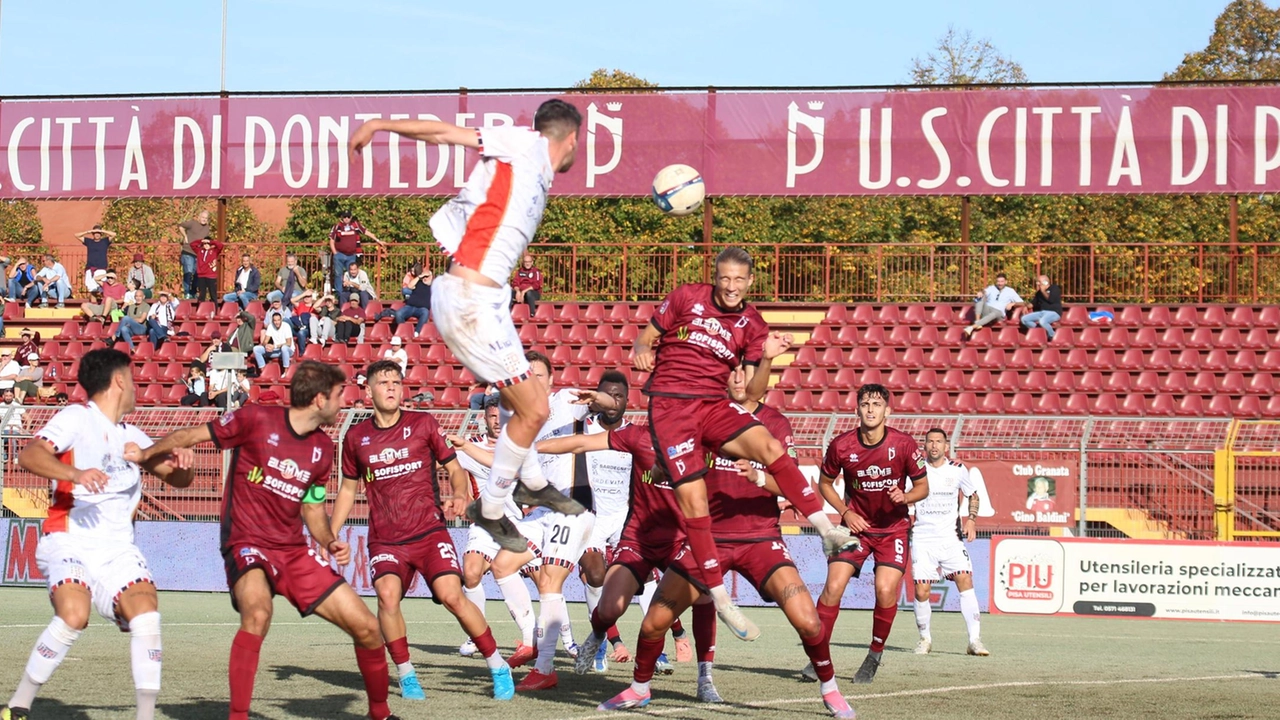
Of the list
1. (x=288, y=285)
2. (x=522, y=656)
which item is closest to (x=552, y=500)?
(x=522, y=656)

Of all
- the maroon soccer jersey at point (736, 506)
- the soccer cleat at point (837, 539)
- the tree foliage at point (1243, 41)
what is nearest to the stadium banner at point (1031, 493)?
the maroon soccer jersey at point (736, 506)

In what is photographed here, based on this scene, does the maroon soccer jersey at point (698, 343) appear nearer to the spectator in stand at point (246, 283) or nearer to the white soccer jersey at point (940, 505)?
the white soccer jersey at point (940, 505)

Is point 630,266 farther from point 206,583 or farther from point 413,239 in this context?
point 413,239

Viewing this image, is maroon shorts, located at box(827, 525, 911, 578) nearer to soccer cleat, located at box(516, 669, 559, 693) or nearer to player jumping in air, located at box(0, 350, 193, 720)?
soccer cleat, located at box(516, 669, 559, 693)

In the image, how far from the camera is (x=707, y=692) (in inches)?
365

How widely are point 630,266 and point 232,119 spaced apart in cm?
959

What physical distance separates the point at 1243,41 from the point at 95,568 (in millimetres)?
58834

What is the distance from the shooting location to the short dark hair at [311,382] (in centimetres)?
764

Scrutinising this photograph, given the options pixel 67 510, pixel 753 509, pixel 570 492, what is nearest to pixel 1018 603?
pixel 570 492

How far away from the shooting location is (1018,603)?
675 inches

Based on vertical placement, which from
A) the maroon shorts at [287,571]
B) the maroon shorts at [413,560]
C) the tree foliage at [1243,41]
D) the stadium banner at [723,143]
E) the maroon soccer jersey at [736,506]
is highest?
the tree foliage at [1243,41]

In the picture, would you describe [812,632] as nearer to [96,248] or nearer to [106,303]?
[106,303]

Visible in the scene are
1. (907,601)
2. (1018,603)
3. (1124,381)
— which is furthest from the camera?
(1124,381)

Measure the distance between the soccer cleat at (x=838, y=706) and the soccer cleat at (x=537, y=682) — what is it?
215 centimetres
